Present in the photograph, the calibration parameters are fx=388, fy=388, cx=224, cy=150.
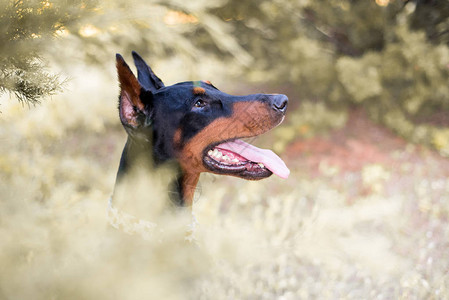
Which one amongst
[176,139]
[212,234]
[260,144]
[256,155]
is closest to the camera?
[176,139]

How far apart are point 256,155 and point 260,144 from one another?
1767 millimetres

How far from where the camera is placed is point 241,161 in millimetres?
1989

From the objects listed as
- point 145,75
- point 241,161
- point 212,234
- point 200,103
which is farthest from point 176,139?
point 212,234

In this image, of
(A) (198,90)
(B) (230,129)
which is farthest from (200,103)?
(B) (230,129)

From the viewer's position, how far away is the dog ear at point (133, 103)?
1727 millimetres

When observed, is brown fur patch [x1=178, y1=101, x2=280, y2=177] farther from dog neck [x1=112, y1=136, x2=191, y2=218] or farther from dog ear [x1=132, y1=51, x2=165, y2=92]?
dog ear [x1=132, y1=51, x2=165, y2=92]

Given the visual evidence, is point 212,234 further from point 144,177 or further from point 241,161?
point 144,177

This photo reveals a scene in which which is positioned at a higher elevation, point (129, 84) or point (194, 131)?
point (129, 84)

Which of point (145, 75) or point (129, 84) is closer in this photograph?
point (129, 84)

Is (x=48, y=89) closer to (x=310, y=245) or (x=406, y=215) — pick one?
(x=310, y=245)

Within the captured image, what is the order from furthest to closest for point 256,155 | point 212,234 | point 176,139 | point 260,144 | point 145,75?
point 260,144
point 212,234
point 145,75
point 256,155
point 176,139

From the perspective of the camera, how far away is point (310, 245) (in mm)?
2594

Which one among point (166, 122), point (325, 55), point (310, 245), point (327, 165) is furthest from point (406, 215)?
point (166, 122)

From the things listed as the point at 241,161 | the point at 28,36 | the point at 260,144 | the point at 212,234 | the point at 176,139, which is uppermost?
the point at 28,36
